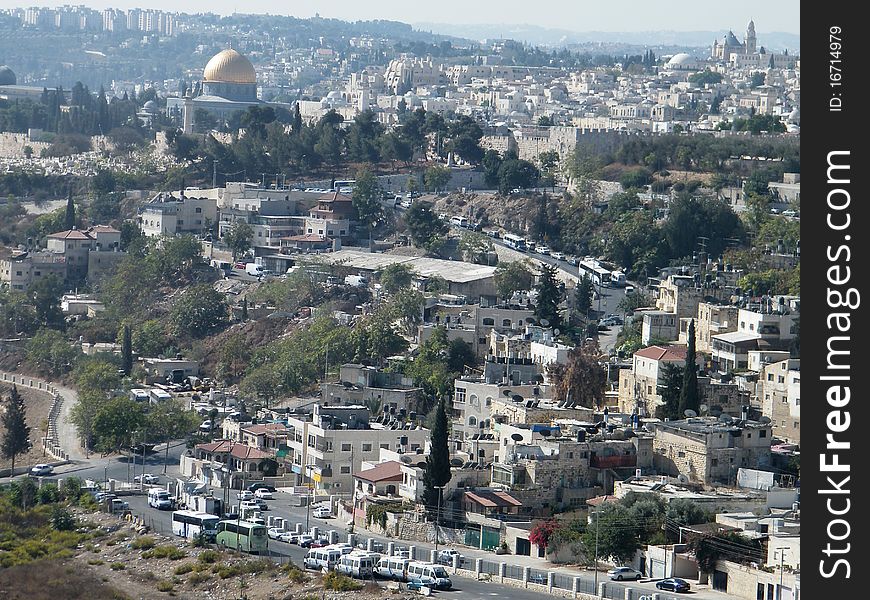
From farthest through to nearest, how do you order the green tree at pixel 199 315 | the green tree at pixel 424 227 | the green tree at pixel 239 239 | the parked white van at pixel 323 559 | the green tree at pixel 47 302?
the green tree at pixel 239 239 → the green tree at pixel 424 227 → the green tree at pixel 47 302 → the green tree at pixel 199 315 → the parked white van at pixel 323 559

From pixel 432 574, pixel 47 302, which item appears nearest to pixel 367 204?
pixel 47 302

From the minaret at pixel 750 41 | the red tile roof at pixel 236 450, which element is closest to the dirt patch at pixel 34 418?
the red tile roof at pixel 236 450

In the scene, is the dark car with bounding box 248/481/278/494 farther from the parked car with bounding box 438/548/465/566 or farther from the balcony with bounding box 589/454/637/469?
the parked car with bounding box 438/548/465/566

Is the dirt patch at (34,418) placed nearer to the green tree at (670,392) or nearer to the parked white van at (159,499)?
the parked white van at (159,499)

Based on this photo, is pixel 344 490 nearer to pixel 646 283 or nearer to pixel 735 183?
pixel 646 283
